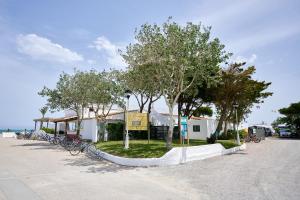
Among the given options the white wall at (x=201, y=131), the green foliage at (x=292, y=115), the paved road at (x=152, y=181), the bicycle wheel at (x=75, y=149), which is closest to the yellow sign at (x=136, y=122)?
the bicycle wheel at (x=75, y=149)

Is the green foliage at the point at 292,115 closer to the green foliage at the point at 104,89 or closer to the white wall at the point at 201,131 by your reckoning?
the white wall at the point at 201,131

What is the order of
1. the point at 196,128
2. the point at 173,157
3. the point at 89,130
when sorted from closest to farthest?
the point at 173,157
the point at 89,130
the point at 196,128

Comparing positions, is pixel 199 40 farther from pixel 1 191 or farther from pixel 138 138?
pixel 138 138

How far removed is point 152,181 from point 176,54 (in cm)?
875

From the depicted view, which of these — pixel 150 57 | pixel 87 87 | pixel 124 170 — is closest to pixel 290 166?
pixel 124 170

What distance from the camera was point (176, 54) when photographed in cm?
1641

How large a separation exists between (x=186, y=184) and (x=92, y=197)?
3.73m

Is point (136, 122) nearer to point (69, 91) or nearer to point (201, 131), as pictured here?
point (69, 91)

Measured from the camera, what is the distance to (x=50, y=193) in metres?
8.43

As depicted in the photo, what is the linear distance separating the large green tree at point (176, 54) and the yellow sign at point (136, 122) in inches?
133

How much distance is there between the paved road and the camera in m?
8.34

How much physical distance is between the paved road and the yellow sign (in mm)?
6191

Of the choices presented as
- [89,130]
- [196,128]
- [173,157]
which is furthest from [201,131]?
[173,157]

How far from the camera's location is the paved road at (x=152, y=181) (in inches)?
328
